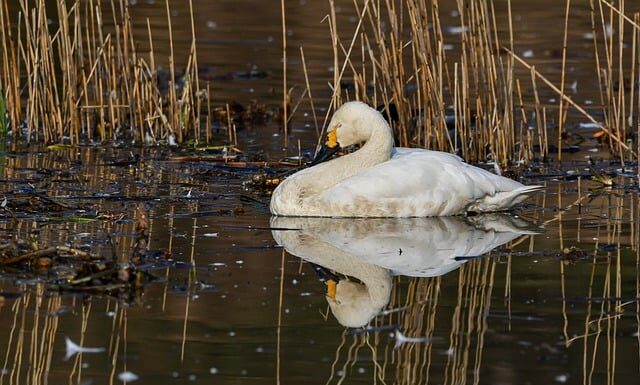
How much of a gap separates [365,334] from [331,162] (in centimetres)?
335

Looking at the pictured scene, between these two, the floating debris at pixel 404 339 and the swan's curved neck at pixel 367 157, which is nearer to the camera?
the floating debris at pixel 404 339

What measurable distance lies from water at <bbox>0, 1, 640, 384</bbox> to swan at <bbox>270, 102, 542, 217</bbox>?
14cm

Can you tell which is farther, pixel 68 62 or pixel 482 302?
pixel 68 62

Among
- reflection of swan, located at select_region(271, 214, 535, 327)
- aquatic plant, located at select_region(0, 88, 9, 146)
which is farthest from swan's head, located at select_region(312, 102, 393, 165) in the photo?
aquatic plant, located at select_region(0, 88, 9, 146)

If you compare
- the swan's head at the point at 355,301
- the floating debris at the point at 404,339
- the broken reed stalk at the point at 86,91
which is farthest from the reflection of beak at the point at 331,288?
the broken reed stalk at the point at 86,91

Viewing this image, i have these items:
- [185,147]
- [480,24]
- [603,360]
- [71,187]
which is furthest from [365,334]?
[185,147]

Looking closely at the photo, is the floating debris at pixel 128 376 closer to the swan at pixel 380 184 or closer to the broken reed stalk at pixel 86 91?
the swan at pixel 380 184

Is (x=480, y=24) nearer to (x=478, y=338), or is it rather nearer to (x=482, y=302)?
(x=482, y=302)

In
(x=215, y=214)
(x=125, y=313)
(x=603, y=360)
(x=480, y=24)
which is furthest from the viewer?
(x=480, y=24)

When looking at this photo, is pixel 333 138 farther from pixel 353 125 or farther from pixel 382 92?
pixel 382 92

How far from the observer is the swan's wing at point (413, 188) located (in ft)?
29.8

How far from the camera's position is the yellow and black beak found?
9516 mm

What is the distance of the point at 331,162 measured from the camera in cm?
946

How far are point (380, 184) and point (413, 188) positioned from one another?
0.73ft
